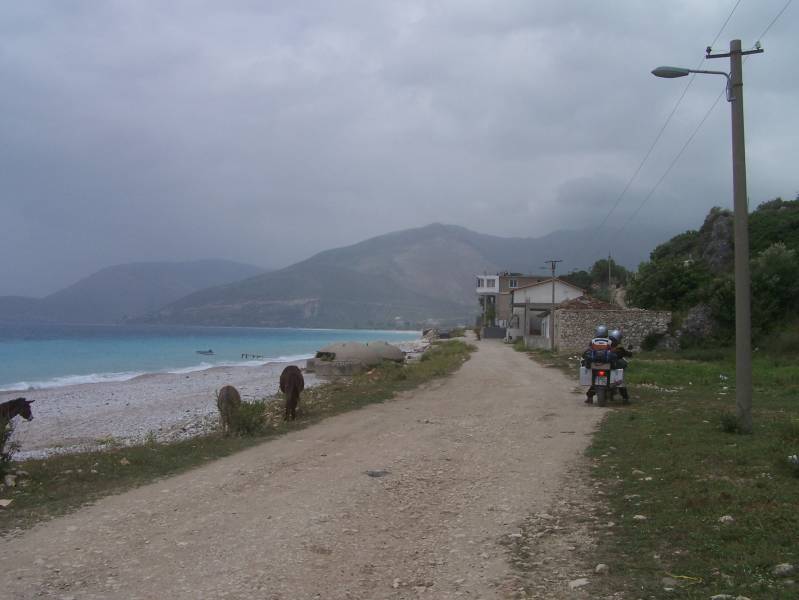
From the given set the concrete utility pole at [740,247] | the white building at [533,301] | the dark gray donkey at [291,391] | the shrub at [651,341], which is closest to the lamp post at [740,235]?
the concrete utility pole at [740,247]

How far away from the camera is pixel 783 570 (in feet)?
14.8

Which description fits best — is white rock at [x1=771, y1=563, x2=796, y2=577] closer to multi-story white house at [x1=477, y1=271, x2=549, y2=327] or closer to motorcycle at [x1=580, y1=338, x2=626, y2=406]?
motorcycle at [x1=580, y1=338, x2=626, y2=406]

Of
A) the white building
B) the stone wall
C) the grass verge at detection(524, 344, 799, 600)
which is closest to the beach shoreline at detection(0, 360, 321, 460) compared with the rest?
the grass verge at detection(524, 344, 799, 600)

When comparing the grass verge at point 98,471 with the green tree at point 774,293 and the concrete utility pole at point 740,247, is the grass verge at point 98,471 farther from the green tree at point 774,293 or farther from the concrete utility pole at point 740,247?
the green tree at point 774,293

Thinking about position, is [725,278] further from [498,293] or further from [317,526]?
[498,293]

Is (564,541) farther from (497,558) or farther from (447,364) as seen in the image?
(447,364)

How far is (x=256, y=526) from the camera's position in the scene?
6.30 meters

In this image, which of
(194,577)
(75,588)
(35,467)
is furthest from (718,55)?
(35,467)

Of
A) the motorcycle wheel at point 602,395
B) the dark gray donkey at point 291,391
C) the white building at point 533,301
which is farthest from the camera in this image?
the white building at point 533,301

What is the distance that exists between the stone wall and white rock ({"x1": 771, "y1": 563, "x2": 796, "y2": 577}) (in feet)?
94.8

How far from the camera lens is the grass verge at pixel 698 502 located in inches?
183

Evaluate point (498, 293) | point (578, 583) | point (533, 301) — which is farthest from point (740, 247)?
point (498, 293)

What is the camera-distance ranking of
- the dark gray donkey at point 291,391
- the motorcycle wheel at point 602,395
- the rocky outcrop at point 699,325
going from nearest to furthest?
the dark gray donkey at point 291,391 → the motorcycle wheel at point 602,395 → the rocky outcrop at point 699,325

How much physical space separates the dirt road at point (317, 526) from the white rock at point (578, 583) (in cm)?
45
